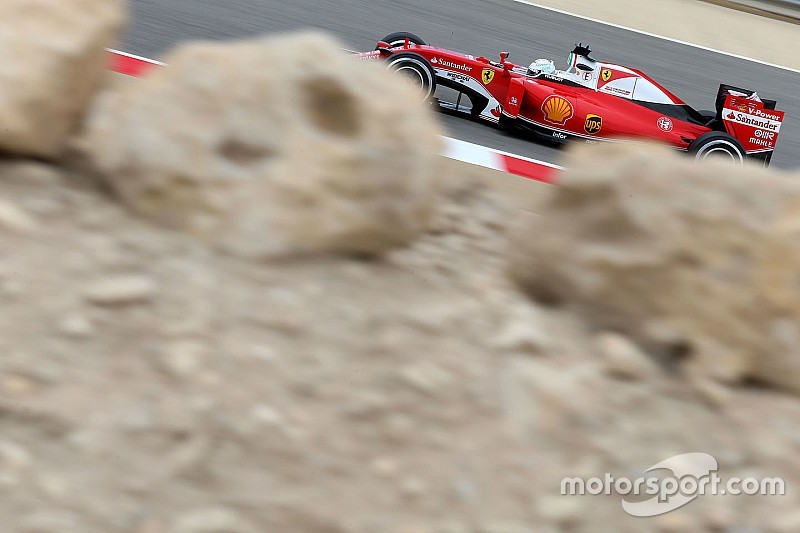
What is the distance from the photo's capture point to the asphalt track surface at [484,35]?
7.43 metres

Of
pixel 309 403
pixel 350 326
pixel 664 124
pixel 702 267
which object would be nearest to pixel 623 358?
pixel 702 267

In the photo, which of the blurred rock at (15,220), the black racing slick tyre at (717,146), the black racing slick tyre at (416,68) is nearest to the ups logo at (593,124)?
the black racing slick tyre at (717,146)

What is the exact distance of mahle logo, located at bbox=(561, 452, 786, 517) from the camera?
6.40 ft

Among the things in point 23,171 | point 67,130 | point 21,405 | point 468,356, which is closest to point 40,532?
point 21,405

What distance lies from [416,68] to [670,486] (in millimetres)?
4998

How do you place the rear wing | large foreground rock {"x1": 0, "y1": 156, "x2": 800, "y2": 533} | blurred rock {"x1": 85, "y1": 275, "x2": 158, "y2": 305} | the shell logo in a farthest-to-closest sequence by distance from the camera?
the rear wing, the shell logo, blurred rock {"x1": 85, "y1": 275, "x2": 158, "y2": 305}, large foreground rock {"x1": 0, "y1": 156, "x2": 800, "y2": 533}

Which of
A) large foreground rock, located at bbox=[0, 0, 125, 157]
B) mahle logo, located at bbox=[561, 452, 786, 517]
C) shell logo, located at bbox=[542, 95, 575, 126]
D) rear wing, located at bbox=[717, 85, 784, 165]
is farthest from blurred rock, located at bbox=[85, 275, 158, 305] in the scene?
rear wing, located at bbox=[717, 85, 784, 165]

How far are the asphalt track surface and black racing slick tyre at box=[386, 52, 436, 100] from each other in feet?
1.20

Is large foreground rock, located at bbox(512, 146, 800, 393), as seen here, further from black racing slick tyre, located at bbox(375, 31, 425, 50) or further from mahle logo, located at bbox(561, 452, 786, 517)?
black racing slick tyre, located at bbox(375, 31, 425, 50)

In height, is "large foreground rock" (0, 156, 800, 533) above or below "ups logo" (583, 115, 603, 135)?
below

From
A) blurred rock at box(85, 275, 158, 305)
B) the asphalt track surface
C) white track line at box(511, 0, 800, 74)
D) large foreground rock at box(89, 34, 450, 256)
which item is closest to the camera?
blurred rock at box(85, 275, 158, 305)

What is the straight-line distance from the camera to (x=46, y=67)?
259 cm

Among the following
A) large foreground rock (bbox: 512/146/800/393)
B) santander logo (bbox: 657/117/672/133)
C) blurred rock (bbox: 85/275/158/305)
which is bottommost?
blurred rock (bbox: 85/275/158/305)

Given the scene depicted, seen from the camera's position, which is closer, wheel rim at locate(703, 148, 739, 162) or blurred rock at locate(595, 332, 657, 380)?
Result: blurred rock at locate(595, 332, 657, 380)
